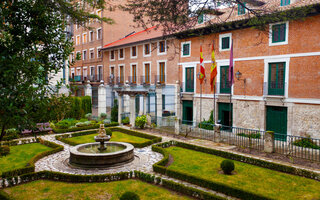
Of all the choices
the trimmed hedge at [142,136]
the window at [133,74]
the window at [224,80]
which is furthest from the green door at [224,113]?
the window at [133,74]

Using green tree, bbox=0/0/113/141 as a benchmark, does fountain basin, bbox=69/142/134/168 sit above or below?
below

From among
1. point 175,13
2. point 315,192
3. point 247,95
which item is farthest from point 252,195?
point 247,95

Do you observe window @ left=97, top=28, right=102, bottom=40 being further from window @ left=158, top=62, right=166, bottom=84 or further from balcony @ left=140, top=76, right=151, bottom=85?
window @ left=158, top=62, right=166, bottom=84

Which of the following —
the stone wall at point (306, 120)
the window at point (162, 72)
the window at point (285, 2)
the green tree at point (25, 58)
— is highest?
the window at point (285, 2)

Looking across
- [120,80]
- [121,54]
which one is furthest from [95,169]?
[121,54]

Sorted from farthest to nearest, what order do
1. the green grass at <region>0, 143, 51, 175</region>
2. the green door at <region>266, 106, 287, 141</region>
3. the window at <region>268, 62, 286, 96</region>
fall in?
the window at <region>268, 62, 286, 96</region> → the green door at <region>266, 106, 287, 141</region> → the green grass at <region>0, 143, 51, 175</region>

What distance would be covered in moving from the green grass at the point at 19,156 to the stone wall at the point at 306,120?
54.0ft

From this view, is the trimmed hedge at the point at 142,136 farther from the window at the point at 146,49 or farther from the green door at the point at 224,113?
the window at the point at 146,49

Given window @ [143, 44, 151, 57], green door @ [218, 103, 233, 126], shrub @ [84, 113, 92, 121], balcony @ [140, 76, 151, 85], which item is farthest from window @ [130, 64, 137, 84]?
green door @ [218, 103, 233, 126]

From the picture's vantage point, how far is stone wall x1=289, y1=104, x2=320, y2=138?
16.2m

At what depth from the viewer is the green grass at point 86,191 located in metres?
9.07

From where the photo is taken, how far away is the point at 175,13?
9039 millimetres

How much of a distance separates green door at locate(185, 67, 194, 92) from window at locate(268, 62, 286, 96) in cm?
749

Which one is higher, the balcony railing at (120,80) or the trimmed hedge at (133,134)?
the balcony railing at (120,80)
